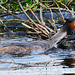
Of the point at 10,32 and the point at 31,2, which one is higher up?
the point at 31,2

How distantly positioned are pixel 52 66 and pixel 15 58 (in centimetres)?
118

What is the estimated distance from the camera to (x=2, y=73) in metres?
3.69

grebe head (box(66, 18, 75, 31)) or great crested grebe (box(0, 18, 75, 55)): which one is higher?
grebe head (box(66, 18, 75, 31))

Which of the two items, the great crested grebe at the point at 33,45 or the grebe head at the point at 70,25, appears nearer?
the great crested grebe at the point at 33,45

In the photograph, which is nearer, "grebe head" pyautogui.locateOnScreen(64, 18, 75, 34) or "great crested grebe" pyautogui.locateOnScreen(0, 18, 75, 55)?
"great crested grebe" pyautogui.locateOnScreen(0, 18, 75, 55)

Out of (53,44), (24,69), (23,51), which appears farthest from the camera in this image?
(53,44)

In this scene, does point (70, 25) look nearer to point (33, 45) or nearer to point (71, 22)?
point (71, 22)

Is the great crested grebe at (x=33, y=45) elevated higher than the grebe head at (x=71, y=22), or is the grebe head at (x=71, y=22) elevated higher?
the grebe head at (x=71, y=22)

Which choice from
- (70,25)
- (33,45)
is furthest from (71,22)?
(33,45)

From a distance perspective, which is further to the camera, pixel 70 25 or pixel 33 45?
pixel 70 25

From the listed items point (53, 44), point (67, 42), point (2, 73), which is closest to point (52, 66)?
point (2, 73)

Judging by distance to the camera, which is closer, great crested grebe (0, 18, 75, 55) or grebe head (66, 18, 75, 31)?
great crested grebe (0, 18, 75, 55)

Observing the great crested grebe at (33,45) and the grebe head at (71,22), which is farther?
the grebe head at (71,22)

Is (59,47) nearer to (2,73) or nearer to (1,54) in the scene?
(1,54)
